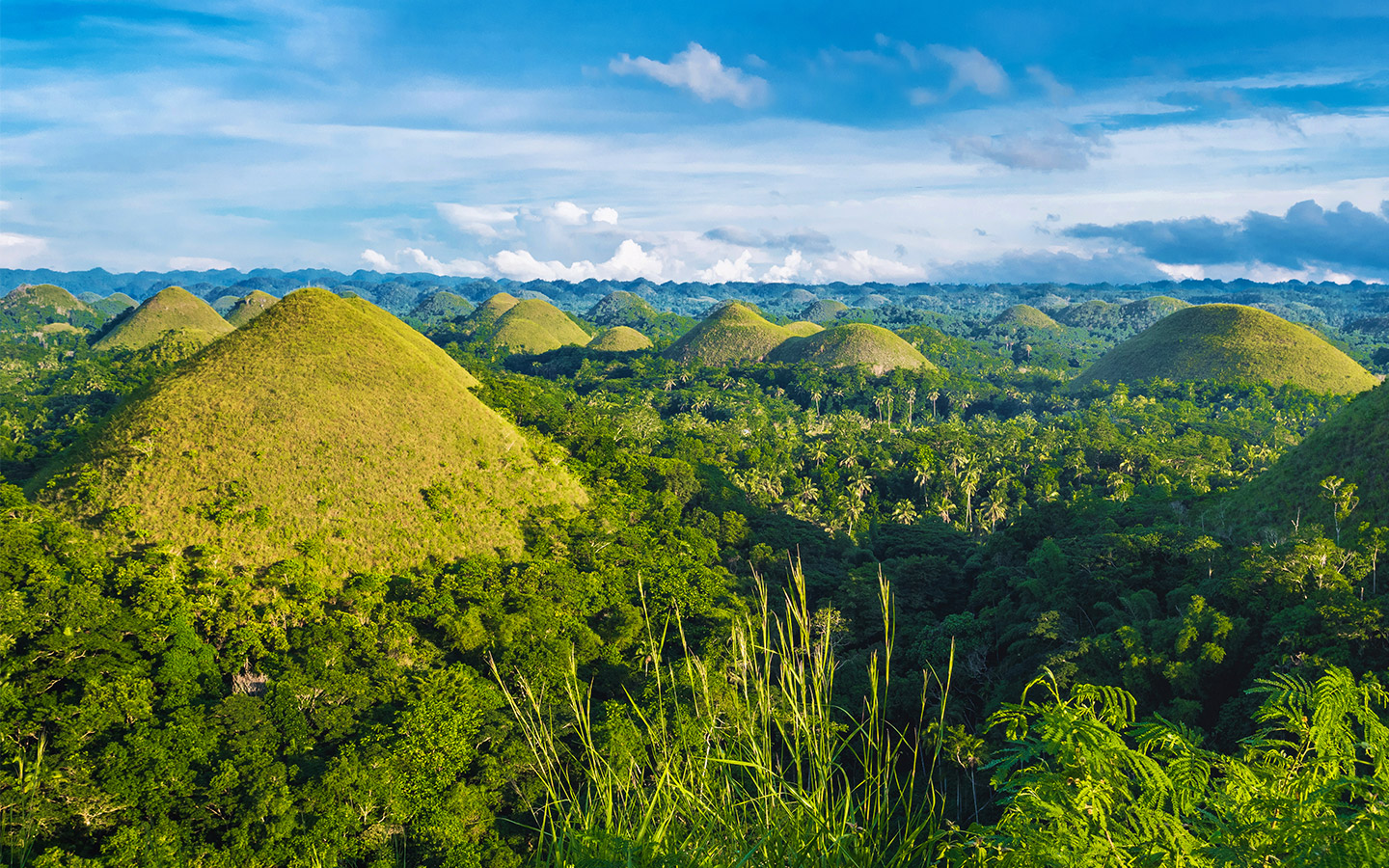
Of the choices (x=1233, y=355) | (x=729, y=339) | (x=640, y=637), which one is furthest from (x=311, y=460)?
(x=1233, y=355)

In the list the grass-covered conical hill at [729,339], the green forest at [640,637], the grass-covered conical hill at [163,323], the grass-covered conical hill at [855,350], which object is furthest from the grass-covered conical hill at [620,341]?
the green forest at [640,637]

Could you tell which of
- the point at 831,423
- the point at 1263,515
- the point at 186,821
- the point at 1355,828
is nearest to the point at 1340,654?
the point at 1263,515

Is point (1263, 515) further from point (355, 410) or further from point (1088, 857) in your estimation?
→ point (355, 410)

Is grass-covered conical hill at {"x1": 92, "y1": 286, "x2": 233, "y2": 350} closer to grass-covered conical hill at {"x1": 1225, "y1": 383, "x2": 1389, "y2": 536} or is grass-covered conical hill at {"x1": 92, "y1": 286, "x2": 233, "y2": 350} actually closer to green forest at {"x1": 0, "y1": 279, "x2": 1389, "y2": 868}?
green forest at {"x1": 0, "y1": 279, "x2": 1389, "y2": 868}

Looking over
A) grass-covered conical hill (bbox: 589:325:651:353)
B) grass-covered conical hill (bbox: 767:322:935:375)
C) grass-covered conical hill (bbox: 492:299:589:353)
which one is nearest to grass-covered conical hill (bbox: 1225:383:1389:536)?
grass-covered conical hill (bbox: 767:322:935:375)

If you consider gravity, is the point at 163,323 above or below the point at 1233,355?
above

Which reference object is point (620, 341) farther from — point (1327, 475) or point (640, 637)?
point (1327, 475)

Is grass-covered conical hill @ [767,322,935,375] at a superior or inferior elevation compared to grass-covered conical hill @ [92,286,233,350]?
inferior
